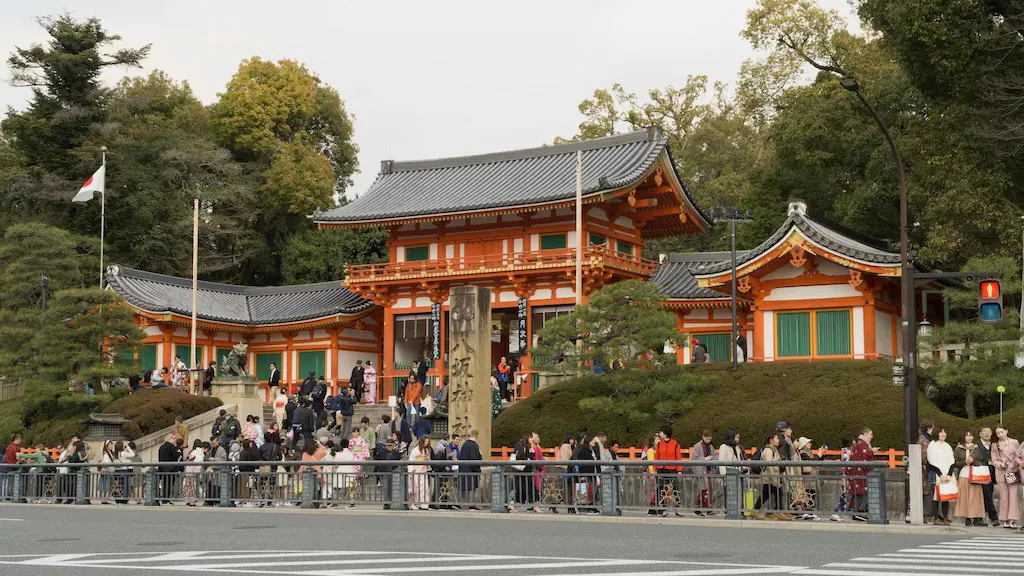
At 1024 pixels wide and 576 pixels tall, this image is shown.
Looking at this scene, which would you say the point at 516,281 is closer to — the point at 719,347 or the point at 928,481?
the point at 719,347

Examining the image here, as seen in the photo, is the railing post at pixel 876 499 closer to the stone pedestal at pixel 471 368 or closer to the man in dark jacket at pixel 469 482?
the man in dark jacket at pixel 469 482

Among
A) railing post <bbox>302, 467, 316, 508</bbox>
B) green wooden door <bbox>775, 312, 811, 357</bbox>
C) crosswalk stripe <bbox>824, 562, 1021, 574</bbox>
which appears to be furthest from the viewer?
green wooden door <bbox>775, 312, 811, 357</bbox>

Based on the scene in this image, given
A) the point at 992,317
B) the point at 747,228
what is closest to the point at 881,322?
the point at 747,228

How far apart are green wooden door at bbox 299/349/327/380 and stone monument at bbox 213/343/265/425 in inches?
340

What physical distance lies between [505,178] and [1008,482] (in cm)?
3048

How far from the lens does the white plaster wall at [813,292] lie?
35.5m

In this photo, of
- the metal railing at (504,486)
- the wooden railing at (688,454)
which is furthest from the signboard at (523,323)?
the metal railing at (504,486)

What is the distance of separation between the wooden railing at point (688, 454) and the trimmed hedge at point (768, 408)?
0.85 m

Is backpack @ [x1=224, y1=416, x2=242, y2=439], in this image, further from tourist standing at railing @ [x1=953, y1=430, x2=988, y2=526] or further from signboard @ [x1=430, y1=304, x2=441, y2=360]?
Answer: tourist standing at railing @ [x1=953, y1=430, x2=988, y2=526]

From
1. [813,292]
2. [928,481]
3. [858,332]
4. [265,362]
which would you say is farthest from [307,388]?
[928,481]

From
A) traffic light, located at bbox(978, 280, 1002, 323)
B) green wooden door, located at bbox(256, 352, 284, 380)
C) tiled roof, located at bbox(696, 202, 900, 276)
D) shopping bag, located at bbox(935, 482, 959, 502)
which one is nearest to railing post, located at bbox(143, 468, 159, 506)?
shopping bag, located at bbox(935, 482, 959, 502)

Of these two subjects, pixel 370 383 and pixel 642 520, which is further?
pixel 370 383

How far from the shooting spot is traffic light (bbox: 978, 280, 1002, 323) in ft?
65.0

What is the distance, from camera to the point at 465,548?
13.7 m
